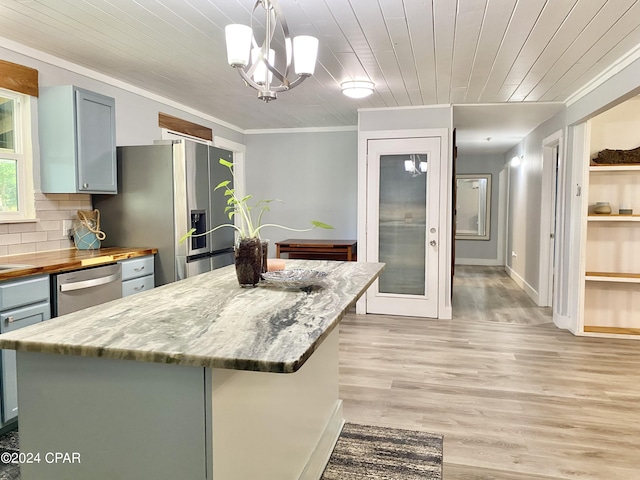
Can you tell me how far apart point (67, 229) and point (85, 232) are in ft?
0.41

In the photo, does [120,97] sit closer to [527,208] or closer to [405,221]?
[405,221]

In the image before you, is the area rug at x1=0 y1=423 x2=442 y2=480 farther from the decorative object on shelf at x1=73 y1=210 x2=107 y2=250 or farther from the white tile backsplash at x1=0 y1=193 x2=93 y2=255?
the decorative object on shelf at x1=73 y1=210 x2=107 y2=250

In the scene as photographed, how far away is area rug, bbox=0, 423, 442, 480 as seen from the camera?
2166 millimetres

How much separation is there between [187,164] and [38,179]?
1.03 meters

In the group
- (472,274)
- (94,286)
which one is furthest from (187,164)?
(472,274)

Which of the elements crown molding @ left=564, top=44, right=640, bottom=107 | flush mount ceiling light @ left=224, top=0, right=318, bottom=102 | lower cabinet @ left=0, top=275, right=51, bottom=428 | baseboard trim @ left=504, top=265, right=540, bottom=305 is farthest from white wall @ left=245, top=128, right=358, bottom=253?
lower cabinet @ left=0, top=275, right=51, bottom=428

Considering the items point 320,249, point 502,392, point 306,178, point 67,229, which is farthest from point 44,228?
point 306,178

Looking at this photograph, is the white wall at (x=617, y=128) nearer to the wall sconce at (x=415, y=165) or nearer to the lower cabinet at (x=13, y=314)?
the wall sconce at (x=415, y=165)

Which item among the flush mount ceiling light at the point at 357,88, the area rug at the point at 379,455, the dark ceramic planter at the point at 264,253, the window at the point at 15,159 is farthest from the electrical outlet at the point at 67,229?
the flush mount ceiling light at the point at 357,88

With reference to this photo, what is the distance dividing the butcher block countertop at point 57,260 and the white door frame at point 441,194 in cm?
248

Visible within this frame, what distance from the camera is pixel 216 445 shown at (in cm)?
118

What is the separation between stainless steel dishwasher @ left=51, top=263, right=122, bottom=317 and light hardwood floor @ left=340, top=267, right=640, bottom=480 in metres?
1.74

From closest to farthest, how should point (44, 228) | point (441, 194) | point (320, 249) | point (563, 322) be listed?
point (44, 228), point (563, 322), point (441, 194), point (320, 249)

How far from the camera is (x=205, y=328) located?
1258 millimetres
